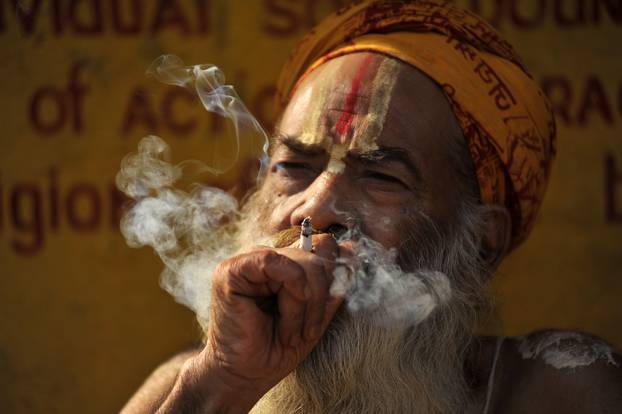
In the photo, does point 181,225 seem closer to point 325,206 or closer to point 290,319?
point 325,206

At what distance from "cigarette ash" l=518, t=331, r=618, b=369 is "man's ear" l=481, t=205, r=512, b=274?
29 cm

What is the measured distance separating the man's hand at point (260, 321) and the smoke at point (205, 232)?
0.11 meters

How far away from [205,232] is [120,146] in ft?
2.79

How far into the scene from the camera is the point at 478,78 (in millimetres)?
2709

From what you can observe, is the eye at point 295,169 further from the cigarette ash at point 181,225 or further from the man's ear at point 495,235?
the man's ear at point 495,235

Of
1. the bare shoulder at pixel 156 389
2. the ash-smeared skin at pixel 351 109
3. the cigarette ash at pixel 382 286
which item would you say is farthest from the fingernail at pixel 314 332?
the bare shoulder at pixel 156 389

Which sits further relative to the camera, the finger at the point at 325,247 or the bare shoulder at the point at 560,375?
the bare shoulder at the point at 560,375

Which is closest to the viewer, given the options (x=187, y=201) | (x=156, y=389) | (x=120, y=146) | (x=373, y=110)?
(x=373, y=110)

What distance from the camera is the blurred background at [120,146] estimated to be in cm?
376

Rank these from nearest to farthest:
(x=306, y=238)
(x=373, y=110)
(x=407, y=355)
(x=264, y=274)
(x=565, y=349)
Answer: (x=264, y=274) → (x=306, y=238) → (x=407, y=355) → (x=373, y=110) → (x=565, y=349)

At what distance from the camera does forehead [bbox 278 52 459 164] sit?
8.35ft

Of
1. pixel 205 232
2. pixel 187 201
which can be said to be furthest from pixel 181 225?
pixel 187 201

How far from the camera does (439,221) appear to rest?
260cm

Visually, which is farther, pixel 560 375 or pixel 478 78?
pixel 478 78
